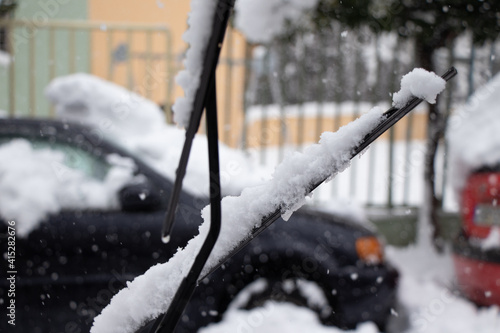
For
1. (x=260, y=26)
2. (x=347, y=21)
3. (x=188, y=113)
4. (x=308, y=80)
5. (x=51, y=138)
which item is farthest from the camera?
(x=308, y=80)

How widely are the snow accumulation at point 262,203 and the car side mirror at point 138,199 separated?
1.55 meters

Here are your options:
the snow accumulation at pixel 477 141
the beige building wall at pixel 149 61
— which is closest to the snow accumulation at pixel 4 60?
the beige building wall at pixel 149 61

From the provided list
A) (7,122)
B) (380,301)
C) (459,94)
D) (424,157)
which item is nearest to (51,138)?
(7,122)

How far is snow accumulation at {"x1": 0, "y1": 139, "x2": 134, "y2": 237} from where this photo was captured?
2.49 m

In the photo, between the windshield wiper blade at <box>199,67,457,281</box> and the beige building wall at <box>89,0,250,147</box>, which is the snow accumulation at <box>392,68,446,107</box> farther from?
the beige building wall at <box>89,0,250,147</box>

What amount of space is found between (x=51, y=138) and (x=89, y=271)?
2.57 feet

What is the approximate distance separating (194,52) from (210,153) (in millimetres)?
183

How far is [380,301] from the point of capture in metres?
2.86

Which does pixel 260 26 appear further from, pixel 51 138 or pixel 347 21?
pixel 347 21

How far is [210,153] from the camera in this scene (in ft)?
3.18

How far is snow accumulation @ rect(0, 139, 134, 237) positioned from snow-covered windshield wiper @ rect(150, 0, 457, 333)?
1.66 meters

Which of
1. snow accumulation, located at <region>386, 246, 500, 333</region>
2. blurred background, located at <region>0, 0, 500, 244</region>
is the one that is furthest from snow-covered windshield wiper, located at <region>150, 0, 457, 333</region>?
blurred background, located at <region>0, 0, 500, 244</region>

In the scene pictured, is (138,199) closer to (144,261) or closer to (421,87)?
(144,261)

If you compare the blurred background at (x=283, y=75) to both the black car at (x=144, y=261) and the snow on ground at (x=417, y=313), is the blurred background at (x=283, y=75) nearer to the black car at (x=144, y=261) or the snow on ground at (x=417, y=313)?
the snow on ground at (x=417, y=313)
